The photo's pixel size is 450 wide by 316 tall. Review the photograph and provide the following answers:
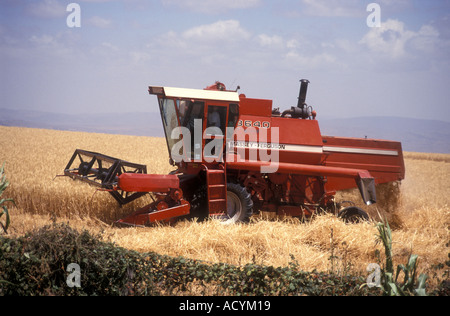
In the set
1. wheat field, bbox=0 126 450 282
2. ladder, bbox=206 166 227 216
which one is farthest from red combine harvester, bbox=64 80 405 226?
wheat field, bbox=0 126 450 282

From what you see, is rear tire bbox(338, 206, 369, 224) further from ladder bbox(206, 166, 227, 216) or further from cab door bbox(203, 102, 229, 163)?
cab door bbox(203, 102, 229, 163)

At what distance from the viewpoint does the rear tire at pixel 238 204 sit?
23.7 ft

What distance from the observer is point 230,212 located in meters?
7.34

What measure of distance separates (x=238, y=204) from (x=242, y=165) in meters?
0.70

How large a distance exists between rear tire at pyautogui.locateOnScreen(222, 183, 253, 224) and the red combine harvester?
17 millimetres

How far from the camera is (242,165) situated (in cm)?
746

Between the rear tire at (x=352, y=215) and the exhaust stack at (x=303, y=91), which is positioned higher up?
the exhaust stack at (x=303, y=91)

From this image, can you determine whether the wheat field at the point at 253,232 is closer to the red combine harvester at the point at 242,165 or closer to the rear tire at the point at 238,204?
the rear tire at the point at 238,204

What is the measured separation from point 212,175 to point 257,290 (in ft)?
11.2

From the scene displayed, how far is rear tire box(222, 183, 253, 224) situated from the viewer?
7.21 meters

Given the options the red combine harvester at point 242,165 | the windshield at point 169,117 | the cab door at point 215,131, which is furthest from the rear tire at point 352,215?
the windshield at point 169,117

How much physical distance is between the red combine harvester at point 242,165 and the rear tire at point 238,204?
2 centimetres

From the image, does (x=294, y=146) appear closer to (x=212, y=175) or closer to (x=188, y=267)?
(x=212, y=175)
